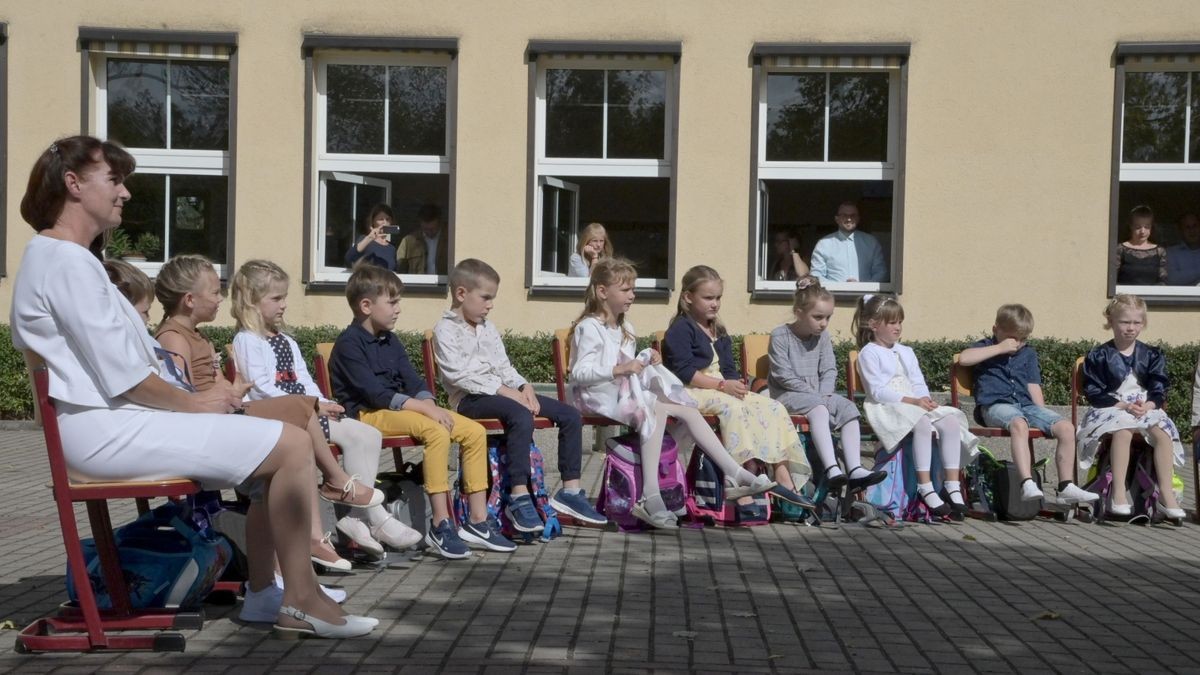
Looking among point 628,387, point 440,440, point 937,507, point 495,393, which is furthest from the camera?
point 937,507

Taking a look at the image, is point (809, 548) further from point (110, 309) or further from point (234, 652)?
point (110, 309)

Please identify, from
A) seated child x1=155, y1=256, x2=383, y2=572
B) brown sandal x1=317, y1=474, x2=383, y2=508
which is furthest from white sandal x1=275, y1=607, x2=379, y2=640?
brown sandal x1=317, y1=474, x2=383, y2=508

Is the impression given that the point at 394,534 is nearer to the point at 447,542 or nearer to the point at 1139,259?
the point at 447,542

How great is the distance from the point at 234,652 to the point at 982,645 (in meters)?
2.58

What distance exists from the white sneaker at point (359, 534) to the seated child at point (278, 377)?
2cm

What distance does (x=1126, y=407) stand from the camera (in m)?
9.33

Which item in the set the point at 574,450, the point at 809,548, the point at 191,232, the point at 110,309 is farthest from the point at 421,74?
the point at 110,309

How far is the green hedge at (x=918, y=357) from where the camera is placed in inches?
500

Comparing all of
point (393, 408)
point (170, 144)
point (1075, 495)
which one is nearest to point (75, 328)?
point (393, 408)

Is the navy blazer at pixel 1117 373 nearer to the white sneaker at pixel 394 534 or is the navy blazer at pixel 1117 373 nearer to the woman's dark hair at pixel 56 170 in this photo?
the white sneaker at pixel 394 534

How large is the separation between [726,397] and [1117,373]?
8.37ft

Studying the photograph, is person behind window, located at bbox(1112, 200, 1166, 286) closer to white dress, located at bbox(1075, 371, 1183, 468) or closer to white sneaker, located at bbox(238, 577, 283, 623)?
white dress, located at bbox(1075, 371, 1183, 468)

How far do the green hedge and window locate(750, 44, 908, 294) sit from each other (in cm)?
111

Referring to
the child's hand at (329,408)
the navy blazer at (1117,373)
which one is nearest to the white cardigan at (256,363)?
the child's hand at (329,408)
